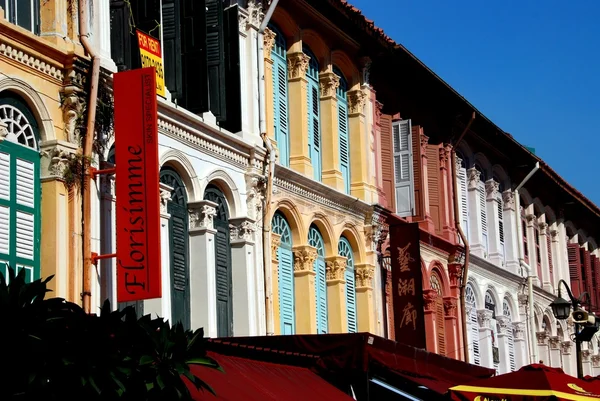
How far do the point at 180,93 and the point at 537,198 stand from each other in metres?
17.1

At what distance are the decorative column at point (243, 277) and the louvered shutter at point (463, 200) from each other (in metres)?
9.95

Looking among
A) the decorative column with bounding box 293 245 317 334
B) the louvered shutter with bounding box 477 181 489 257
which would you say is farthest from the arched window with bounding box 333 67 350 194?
the louvered shutter with bounding box 477 181 489 257

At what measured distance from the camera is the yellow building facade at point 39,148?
490 inches

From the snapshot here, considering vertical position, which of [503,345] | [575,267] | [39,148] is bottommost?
[503,345]

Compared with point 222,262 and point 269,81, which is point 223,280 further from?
point 269,81

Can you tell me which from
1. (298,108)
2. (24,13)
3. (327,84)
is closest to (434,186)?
(327,84)

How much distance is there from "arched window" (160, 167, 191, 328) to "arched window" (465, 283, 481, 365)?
10.6 metres

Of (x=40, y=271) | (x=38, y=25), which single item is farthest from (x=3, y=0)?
(x=40, y=271)

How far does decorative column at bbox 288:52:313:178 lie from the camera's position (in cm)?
1894

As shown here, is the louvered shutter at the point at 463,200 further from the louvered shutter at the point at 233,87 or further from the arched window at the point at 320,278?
the louvered shutter at the point at 233,87

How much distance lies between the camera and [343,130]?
20734mm

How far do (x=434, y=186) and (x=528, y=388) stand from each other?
10.1 m

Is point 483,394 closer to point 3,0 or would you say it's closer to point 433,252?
point 3,0

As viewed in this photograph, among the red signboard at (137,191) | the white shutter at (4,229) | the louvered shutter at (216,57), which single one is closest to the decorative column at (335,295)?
the louvered shutter at (216,57)
